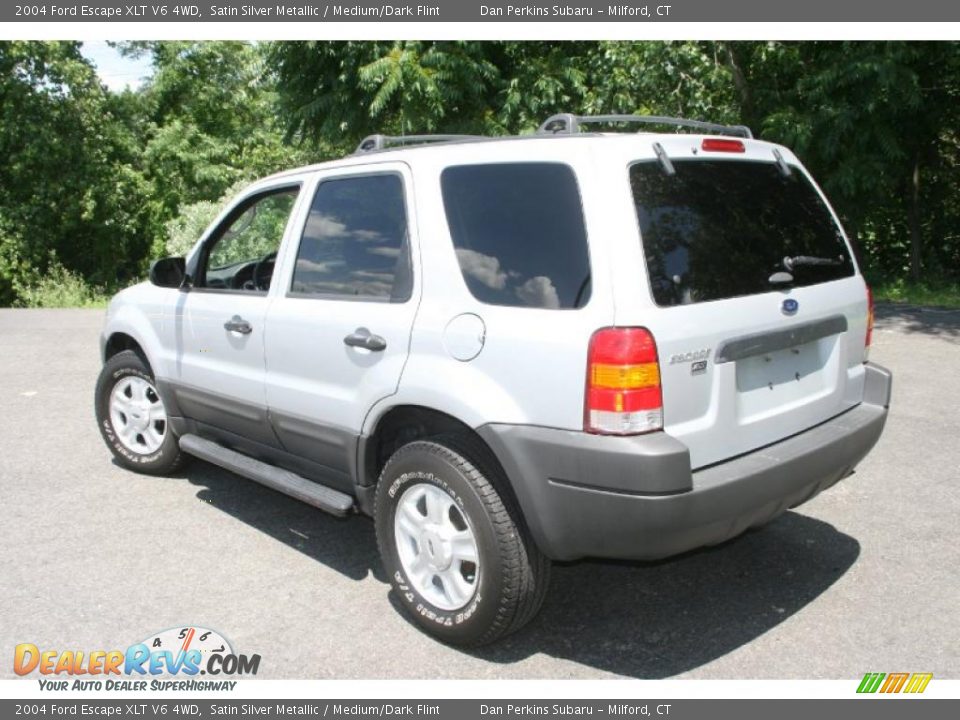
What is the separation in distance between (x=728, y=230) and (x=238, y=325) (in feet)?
7.94

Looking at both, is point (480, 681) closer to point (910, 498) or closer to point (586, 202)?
point (586, 202)

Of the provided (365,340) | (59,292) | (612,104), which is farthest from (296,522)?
(59,292)

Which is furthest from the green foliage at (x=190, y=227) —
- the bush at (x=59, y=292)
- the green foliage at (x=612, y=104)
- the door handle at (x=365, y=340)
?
the door handle at (x=365, y=340)

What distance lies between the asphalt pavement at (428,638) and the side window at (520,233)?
1387 mm

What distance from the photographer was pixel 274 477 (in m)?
4.02

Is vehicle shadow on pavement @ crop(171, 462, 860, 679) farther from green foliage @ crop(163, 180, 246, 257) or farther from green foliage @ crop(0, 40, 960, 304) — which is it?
green foliage @ crop(163, 180, 246, 257)

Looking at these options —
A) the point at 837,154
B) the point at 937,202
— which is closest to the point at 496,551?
the point at 837,154

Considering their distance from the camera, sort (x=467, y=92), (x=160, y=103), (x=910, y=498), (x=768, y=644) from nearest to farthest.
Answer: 1. (x=768, y=644)
2. (x=910, y=498)
3. (x=467, y=92)
4. (x=160, y=103)

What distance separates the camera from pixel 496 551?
9.96 feet

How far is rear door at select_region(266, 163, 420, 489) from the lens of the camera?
3461mm

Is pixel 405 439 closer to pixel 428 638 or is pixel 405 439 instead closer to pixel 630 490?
pixel 428 638

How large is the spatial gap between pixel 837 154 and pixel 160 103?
76.6 feet

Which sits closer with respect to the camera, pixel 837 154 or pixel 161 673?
pixel 161 673

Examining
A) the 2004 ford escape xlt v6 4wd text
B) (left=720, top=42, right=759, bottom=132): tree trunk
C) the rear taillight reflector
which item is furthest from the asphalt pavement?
(left=720, top=42, right=759, bottom=132): tree trunk
